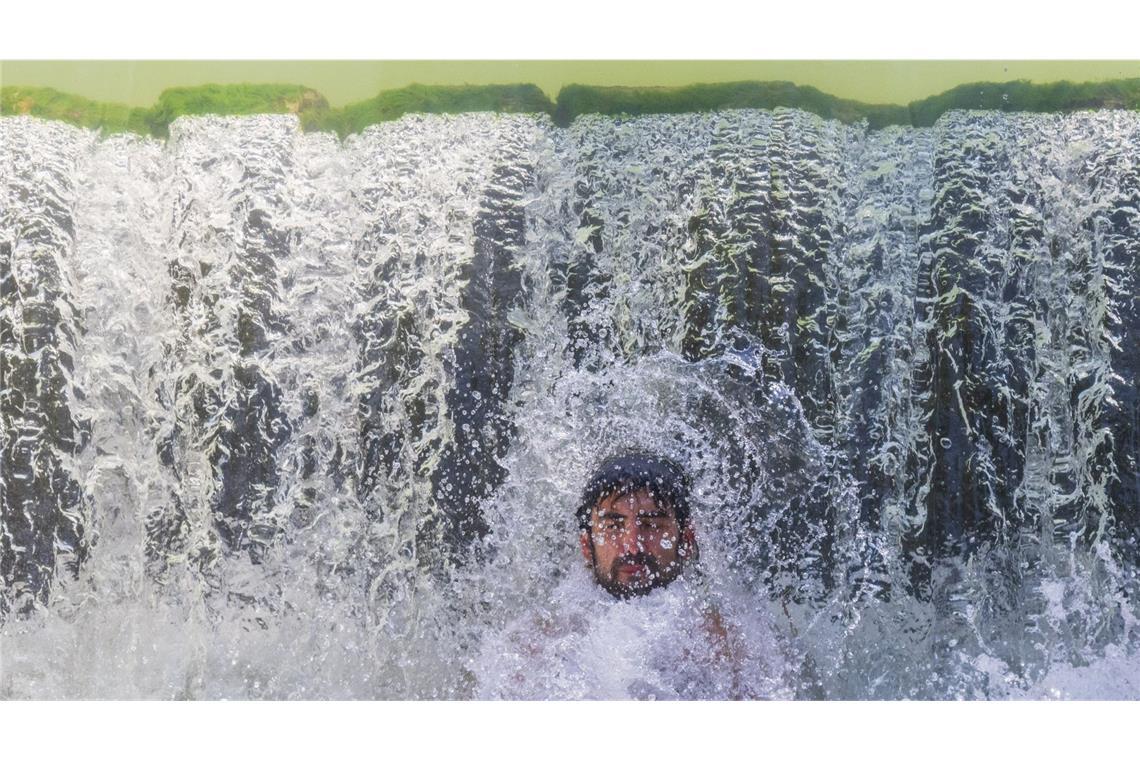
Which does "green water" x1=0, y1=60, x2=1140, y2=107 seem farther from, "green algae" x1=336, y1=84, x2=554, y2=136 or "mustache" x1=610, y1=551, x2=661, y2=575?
"mustache" x1=610, y1=551, x2=661, y2=575

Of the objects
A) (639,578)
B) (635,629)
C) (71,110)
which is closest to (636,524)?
(639,578)

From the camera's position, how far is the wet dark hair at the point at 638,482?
6.79 feet

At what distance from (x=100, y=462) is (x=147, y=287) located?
1.37 ft

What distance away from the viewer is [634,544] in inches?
82.0

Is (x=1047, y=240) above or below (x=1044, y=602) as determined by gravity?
above

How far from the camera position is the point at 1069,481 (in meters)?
2.11

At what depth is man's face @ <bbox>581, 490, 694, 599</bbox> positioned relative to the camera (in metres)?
2.06

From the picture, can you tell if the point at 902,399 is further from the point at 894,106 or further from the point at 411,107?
the point at 411,107

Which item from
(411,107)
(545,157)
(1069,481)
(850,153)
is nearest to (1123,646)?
(1069,481)

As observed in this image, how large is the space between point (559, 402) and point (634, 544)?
36 centimetres

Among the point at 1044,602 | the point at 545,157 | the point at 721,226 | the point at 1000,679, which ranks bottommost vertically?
the point at 1000,679

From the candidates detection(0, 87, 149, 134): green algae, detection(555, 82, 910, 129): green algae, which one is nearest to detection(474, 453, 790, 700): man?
detection(555, 82, 910, 129): green algae
